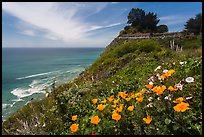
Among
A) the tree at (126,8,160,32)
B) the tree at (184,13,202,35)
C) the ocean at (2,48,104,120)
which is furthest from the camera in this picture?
the tree at (126,8,160,32)

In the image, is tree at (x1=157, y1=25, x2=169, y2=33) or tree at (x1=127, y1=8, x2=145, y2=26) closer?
tree at (x1=127, y1=8, x2=145, y2=26)

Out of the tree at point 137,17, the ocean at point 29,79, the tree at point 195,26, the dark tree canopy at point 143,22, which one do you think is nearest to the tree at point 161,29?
the dark tree canopy at point 143,22

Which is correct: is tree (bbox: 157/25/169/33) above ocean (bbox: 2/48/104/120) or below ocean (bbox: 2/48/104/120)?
above

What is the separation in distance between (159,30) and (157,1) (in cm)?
3799

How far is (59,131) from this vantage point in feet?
11.2

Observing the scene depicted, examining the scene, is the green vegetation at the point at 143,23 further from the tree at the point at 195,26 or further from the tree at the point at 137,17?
the tree at the point at 195,26

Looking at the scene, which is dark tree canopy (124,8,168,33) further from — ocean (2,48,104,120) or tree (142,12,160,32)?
ocean (2,48,104,120)

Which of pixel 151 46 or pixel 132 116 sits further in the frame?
pixel 151 46

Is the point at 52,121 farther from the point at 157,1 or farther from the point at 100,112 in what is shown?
the point at 157,1

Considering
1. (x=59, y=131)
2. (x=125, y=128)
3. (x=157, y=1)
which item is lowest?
(x=59, y=131)

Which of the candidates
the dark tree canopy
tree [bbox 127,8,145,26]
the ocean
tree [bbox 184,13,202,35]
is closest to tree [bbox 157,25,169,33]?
the dark tree canopy

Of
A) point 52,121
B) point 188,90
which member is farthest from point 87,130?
point 188,90

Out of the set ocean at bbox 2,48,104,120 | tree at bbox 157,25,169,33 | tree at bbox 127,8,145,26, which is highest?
tree at bbox 127,8,145,26

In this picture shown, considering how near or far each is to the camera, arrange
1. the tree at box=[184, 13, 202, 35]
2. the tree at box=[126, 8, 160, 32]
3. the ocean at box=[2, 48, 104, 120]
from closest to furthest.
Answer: the ocean at box=[2, 48, 104, 120]
the tree at box=[184, 13, 202, 35]
the tree at box=[126, 8, 160, 32]
